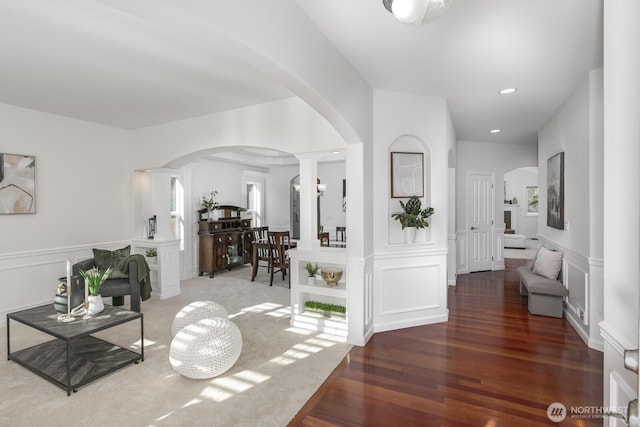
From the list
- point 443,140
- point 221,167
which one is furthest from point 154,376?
point 221,167

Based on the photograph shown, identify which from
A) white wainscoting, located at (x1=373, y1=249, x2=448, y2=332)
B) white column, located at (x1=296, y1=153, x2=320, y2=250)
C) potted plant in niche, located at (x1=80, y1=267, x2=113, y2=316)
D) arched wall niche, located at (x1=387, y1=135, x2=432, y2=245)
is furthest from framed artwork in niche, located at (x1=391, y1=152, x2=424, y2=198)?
potted plant in niche, located at (x1=80, y1=267, x2=113, y2=316)

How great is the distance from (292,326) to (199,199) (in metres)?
4.05

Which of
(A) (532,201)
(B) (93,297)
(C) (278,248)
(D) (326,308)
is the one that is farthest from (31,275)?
(A) (532,201)

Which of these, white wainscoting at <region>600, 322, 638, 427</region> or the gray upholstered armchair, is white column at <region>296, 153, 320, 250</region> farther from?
white wainscoting at <region>600, 322, 638, 427</region>

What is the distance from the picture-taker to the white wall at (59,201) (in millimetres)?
4012

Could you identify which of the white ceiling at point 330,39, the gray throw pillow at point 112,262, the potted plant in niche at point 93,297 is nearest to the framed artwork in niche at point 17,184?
the white ceiling at point 330,39

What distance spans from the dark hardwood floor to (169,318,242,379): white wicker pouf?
0.83 m

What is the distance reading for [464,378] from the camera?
8.69 feet

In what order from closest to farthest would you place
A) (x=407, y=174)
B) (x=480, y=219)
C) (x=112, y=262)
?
(x=407, y=174) < (x=112, y=262) < (x=480, y=219)

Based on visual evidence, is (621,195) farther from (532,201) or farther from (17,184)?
(532,201)

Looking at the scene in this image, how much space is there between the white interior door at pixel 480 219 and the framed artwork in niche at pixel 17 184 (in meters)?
7.44

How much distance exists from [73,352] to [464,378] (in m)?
3.63

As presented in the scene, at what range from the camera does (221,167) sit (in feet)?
24.2

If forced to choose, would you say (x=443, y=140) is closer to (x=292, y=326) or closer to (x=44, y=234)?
(x=292, y=326)
